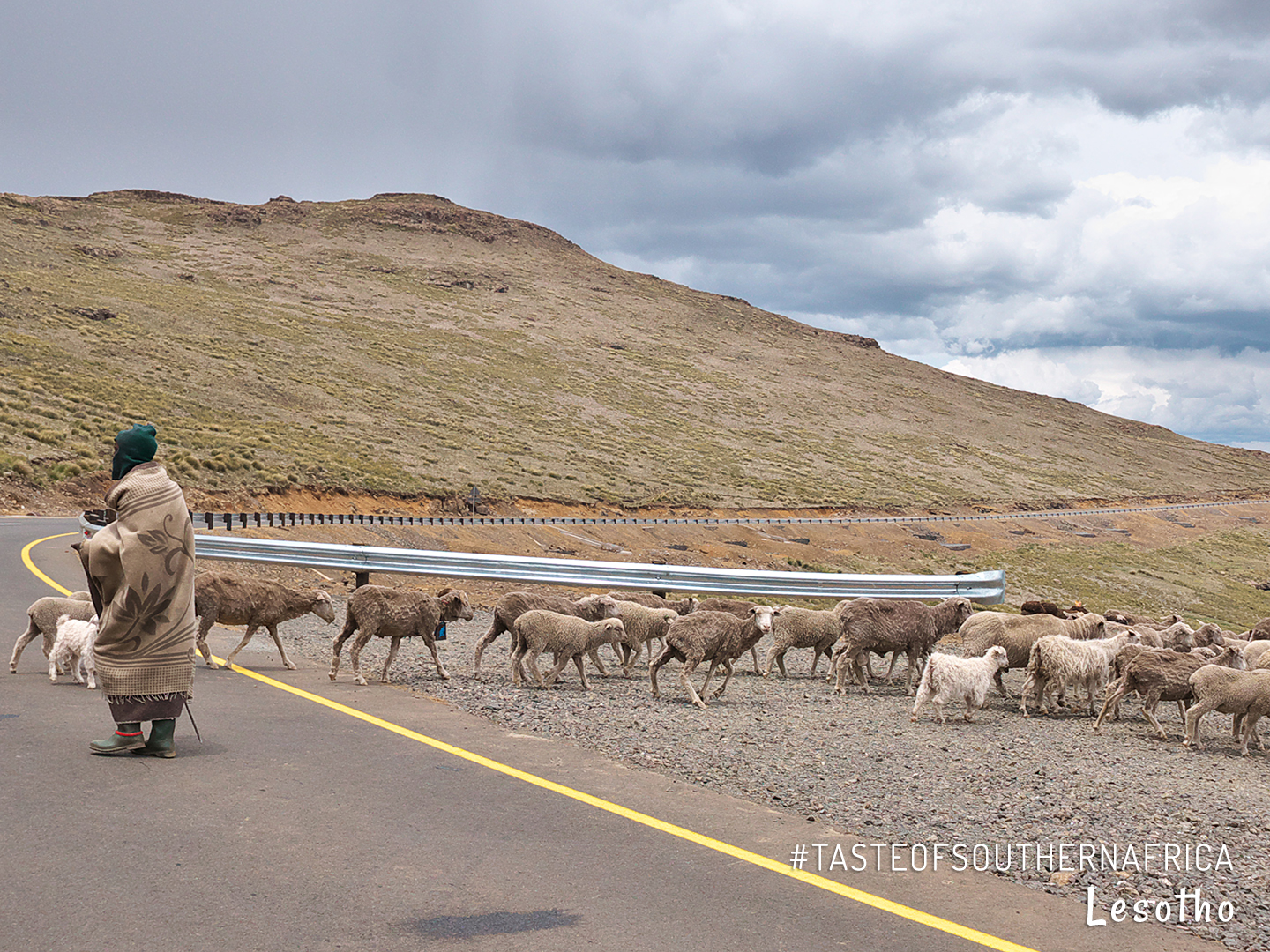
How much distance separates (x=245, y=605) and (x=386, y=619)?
1973 mm

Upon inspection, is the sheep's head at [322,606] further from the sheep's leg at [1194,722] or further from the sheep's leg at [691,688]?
the sheep's leg at [1194,722]

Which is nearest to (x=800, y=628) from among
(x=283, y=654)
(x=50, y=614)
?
(x=283, y=654)

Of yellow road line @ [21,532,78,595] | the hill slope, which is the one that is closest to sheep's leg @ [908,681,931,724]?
yellow road line @ [21,532,78,595]

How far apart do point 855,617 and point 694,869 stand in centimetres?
744

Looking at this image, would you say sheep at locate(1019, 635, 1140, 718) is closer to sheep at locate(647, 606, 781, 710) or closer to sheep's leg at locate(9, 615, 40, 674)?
sheep at locate(647, 606, 781, 710)

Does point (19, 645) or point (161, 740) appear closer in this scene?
point (161, 740)

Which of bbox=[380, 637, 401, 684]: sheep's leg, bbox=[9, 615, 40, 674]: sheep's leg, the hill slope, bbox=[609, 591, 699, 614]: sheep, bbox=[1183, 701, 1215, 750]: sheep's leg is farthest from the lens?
the hill slope

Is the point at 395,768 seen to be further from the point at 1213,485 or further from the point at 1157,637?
the point at 1213,485

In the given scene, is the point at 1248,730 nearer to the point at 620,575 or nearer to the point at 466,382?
the point at 620,575

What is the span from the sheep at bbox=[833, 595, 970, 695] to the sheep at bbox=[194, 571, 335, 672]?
22.3ft

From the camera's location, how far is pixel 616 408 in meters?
95.3

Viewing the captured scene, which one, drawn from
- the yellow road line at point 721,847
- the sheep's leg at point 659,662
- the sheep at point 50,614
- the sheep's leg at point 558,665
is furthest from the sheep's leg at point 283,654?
the sheep's leg at point 659,662

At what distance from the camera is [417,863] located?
224 inches

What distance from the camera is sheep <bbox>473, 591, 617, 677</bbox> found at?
12.5 m
